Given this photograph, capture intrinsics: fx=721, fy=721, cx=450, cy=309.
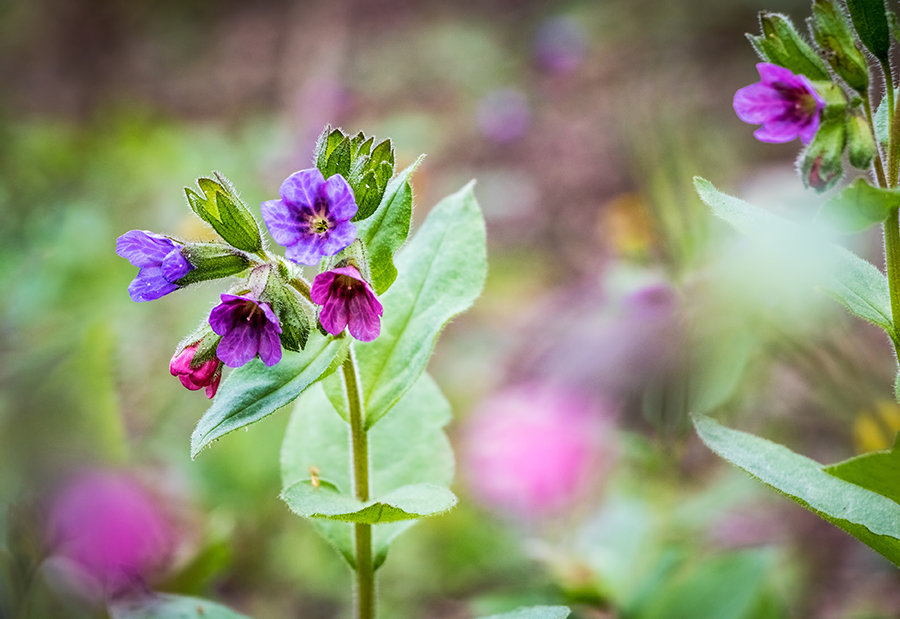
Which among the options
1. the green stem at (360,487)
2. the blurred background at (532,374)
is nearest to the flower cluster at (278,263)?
the green stem at (360,487)

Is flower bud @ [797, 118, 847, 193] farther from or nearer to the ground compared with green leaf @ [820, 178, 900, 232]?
farther from the ground

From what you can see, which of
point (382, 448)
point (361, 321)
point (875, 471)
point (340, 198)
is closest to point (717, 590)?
point (875, 471)

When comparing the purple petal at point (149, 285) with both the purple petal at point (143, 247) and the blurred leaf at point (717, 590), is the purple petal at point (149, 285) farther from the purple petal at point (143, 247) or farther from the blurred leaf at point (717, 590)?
the blurred leaf at point (717, 590)

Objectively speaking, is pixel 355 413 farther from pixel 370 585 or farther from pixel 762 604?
pixel 762 604

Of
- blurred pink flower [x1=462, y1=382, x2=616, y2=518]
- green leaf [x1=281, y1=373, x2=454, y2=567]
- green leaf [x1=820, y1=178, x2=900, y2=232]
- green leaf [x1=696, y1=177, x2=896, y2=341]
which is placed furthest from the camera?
blurred pink flower [x1=462, y1=382, x2=616, y2=518]

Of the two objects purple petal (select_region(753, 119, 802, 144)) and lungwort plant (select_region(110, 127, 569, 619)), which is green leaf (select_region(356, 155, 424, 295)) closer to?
lungwort plant (select_region(110, 127, 569, 619))

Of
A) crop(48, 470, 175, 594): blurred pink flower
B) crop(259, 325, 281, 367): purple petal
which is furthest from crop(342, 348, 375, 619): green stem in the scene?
crop(48, 470, 175, 594): blurred pink flower

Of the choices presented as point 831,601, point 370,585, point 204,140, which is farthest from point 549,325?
point 204,140
